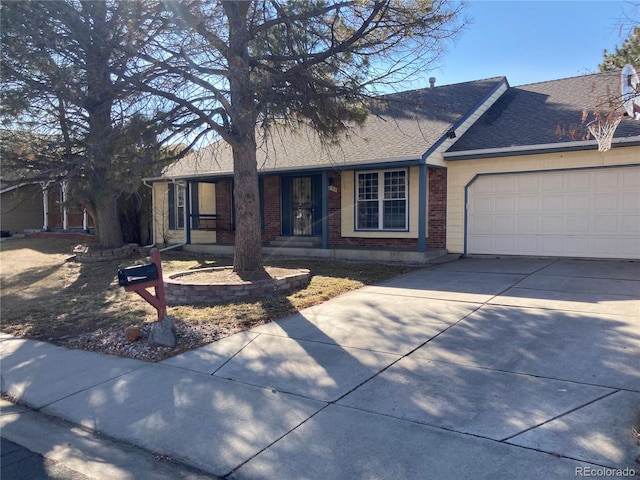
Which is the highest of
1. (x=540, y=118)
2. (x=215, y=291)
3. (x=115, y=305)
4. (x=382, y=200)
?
(x=540, y=118)

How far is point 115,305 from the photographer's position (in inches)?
378

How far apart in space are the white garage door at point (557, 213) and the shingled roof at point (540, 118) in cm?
89

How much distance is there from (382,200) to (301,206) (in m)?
3.21

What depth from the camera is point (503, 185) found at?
12836 millimetres

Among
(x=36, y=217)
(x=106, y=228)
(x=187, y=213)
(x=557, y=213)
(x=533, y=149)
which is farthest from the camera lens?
(x=36, y=217)

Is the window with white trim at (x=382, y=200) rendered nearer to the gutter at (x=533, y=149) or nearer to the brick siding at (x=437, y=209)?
the brick siding at (x=437, y=209)

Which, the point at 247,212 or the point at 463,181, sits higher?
the point at 463,181

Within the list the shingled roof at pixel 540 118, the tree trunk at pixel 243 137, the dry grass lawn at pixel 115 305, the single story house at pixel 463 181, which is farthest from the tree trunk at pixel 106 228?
the shingled roof at pixel 540 118

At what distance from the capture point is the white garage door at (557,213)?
1134 centimetres

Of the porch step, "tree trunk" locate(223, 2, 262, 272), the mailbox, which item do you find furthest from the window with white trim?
the mailbox

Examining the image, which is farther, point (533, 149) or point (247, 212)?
point (533, 149)

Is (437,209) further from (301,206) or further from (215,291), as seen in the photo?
(215,291)

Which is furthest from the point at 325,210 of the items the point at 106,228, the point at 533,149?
the point at 106,228

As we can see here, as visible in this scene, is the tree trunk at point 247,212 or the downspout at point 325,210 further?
the downspout at point 325,210
